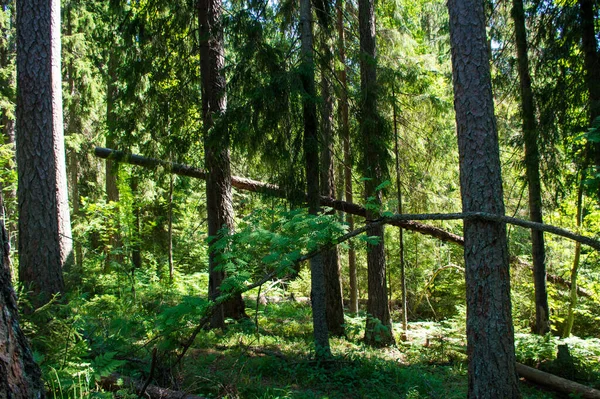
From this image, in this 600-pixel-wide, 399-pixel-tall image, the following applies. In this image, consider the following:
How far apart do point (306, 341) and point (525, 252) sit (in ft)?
32.5

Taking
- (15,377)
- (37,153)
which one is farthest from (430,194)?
(15,377)

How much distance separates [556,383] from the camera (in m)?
7.26

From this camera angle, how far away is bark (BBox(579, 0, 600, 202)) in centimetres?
734

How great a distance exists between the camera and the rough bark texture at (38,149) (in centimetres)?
600

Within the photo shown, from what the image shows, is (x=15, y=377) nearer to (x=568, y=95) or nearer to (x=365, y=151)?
(x=365, y=151)

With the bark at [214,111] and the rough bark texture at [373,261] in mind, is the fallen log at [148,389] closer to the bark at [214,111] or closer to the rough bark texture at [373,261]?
the bark at [214,111]

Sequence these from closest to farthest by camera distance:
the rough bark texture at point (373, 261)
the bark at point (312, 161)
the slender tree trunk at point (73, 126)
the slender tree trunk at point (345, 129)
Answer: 1. the bark at point (312, 161)
2. the slender tree trunk at point (345, 129)
3. the rough bark texture at point (373, 261)
4. the slender tree trunk at point (73, 126)

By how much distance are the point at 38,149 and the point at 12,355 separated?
15.3 feet

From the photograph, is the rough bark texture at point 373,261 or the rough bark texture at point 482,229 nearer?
the rough bark texture at point 482,229

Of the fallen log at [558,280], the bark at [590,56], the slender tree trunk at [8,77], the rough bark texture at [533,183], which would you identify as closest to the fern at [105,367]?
the bark at [590,56]

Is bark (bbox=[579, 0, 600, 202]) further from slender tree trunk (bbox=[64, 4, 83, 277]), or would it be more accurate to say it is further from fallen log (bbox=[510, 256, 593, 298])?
slender tree trunk (bbox=[64, 4, 83, 277])

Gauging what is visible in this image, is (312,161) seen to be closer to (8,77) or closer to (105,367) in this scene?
(105,367)

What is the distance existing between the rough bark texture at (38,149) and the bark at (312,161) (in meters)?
3.74

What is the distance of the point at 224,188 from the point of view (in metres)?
8.48
